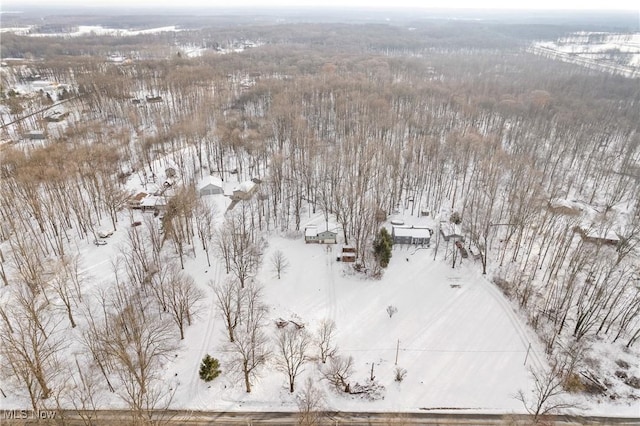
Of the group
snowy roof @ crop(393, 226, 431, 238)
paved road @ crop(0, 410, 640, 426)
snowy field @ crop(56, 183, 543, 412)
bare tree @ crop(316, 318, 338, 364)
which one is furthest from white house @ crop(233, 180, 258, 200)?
paved road @ crop(0, 410, 640, 426)

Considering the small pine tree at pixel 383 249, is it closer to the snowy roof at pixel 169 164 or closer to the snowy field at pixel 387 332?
the snowy field at pixel 387 332

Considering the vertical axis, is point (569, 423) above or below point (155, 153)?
below

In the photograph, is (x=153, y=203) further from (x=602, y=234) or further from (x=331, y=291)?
(x=602, y=234)

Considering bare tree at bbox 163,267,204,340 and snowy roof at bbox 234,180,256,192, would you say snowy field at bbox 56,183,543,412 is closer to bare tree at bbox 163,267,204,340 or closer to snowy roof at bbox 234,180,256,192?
bare tree at bbox 163,267,204,340

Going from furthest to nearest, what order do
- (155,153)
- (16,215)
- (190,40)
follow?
(190,40), (155,153), (16,215)

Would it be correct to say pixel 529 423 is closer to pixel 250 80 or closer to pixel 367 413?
pixel 367 413

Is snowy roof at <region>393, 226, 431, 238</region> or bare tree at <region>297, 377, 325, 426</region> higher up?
snowy roof at <region>393, 226, 431, 238</region>

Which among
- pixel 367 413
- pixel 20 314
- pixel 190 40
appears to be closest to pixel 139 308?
pixel 20 314
